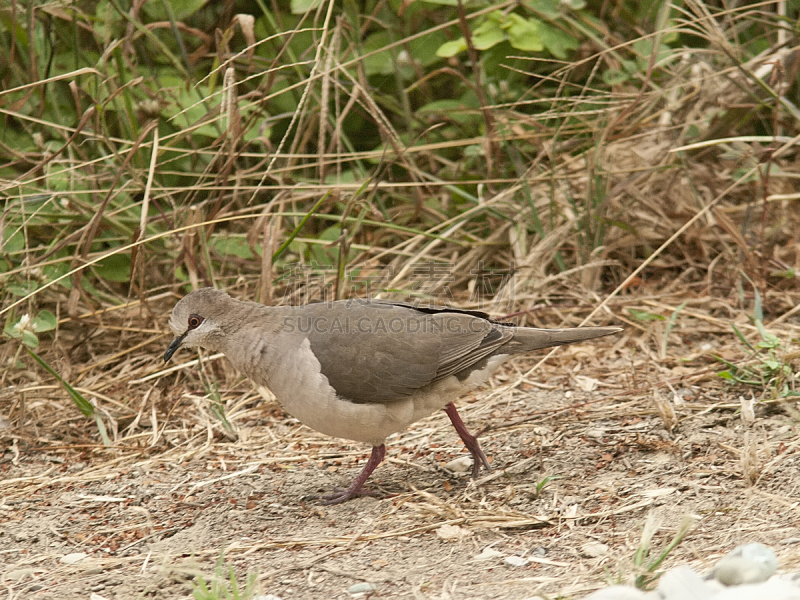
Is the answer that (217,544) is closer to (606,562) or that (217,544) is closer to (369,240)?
(606,562)

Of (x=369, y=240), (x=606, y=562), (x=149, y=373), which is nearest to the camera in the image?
(x=606, y=562)

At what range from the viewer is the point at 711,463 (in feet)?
9.84

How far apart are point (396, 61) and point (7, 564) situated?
370 centimetres

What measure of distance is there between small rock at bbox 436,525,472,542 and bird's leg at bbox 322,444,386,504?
51 cm

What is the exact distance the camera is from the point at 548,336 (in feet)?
11.1

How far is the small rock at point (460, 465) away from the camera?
3408 mm

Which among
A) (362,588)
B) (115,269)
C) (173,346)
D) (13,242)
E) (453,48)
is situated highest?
(453,48)

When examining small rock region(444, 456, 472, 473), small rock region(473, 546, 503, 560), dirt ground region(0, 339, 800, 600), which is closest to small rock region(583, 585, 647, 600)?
dirt ground region(0, 339, 800, 600)

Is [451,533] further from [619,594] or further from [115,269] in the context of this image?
[115,269]

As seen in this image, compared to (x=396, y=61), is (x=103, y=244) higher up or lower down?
lower down

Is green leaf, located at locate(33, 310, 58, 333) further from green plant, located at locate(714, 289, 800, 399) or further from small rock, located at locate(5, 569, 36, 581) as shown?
green plant, located at locate(714, 289, 800, 399)

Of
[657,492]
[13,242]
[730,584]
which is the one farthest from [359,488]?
[13,242]

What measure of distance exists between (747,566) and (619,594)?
0.33 metres

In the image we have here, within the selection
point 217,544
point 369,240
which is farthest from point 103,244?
point 217,544
